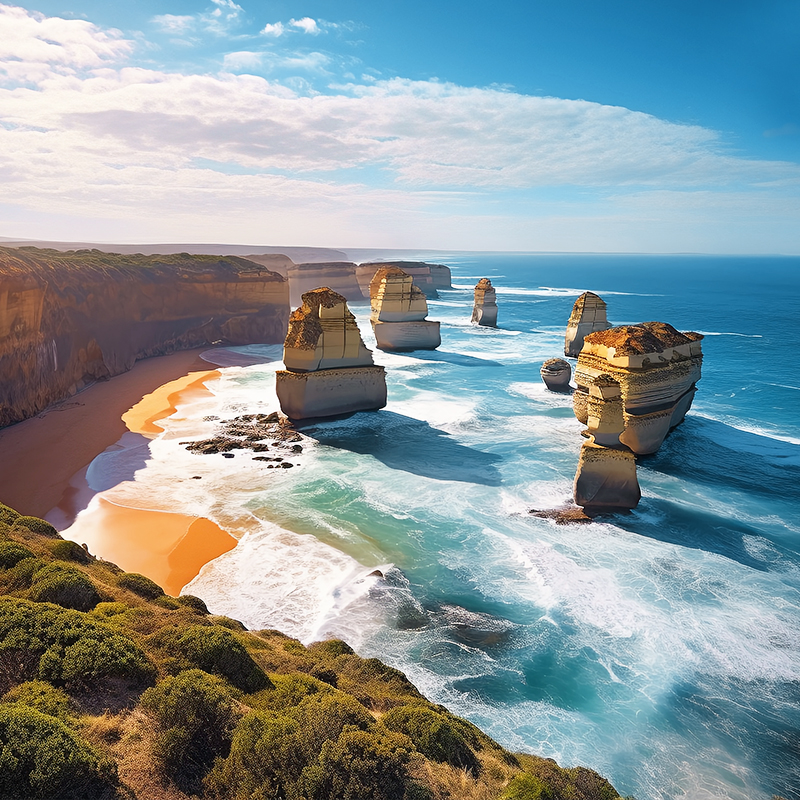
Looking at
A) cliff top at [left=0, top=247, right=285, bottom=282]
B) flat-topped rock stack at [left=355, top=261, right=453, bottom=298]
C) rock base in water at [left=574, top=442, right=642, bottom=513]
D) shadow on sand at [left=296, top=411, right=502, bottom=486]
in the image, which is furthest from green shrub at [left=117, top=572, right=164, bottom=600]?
flat-topped rock stack at [left=355, top=261, right=453, bottom=298]

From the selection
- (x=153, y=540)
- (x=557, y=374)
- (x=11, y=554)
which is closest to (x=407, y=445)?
(x=153, y=540)

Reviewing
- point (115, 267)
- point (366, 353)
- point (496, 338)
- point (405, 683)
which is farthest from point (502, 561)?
point (496, 338)

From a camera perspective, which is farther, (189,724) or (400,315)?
(400,315)

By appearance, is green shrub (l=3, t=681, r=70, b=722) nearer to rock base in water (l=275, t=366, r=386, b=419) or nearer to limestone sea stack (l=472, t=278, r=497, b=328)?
rock base in water (l=275, t=366, r=386, b=419)

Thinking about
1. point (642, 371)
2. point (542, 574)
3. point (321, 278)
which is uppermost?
point (321, 278)

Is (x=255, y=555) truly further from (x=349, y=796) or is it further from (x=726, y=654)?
(x=726, y=654)

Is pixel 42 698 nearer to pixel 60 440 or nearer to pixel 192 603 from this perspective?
pixel 192 603
